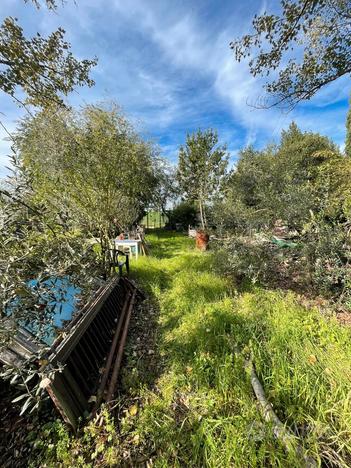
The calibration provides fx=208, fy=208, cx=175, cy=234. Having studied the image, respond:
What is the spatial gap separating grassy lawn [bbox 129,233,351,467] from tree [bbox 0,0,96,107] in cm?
396

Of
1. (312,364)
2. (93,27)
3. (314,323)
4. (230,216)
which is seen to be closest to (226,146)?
(230,216)

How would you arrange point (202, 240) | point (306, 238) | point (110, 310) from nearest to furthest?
point (110, 310), point (306, 238), point (202, 240)

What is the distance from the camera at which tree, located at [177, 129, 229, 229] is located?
12.6 metres

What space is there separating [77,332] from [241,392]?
→ 69.7 inches

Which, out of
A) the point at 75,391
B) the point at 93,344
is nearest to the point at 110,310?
the point at 93,344

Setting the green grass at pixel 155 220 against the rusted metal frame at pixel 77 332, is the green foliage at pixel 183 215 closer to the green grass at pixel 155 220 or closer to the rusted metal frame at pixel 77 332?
the green grass at pixel 155 220

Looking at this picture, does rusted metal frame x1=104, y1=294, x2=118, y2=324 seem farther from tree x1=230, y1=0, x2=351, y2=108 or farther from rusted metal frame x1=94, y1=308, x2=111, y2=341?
tree x1=230, y1=0, x2=351, y2=108

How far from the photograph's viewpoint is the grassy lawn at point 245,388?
1.47 metres

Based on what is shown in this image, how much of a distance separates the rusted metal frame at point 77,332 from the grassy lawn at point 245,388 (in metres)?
0.93

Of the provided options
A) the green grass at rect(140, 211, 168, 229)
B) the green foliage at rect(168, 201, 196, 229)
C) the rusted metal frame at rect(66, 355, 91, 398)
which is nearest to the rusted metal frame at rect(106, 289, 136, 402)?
the rusted metal frame at rect(66, 355, 91, 398)

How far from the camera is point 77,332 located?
229 cm

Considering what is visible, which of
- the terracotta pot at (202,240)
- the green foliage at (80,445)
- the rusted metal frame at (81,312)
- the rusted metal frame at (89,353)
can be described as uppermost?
the terracotta pot at (202,240)

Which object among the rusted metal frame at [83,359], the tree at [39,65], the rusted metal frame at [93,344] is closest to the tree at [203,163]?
the tree at [39,65]

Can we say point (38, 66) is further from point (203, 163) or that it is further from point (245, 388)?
point (203, 163)
